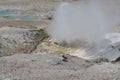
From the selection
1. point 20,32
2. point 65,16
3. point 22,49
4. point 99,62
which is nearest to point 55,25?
point 65,16

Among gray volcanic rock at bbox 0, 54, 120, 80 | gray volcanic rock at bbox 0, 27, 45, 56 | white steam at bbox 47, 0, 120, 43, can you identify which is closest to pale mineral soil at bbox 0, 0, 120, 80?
gray volcanic rock at bbox 0, 54, 120, 80

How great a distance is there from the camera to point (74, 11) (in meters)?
24.3

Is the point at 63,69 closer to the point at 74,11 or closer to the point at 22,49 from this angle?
the point at 22,49

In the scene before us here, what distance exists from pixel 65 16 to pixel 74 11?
0.77 meters

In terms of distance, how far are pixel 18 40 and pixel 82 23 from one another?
455 cm

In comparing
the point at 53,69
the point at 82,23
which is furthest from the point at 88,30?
the point at 53,69

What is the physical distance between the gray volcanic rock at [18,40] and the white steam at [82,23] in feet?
3.75

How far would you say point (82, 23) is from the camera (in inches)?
889

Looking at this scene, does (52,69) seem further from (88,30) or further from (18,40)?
(88,30)

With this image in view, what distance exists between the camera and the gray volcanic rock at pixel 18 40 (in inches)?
748

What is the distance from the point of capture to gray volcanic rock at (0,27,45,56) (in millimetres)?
19005

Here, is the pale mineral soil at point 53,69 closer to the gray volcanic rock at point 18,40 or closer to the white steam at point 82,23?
the gray volcanic rock at point 18,40

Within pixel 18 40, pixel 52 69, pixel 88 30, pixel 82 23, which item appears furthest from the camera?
pixel 82 23

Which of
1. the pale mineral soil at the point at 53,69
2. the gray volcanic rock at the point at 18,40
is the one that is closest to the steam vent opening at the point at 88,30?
the gray volcanic rock at the point at 18,40
